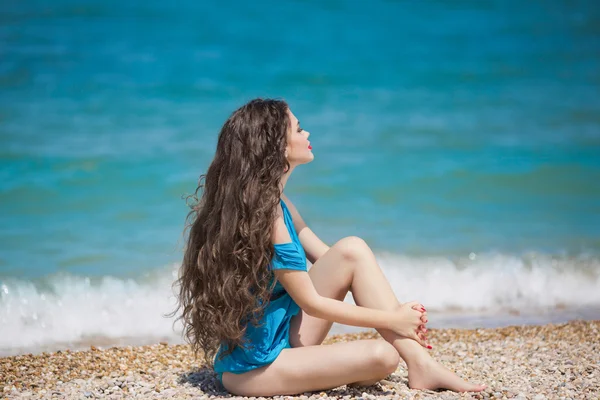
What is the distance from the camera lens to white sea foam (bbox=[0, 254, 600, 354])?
6.02 m

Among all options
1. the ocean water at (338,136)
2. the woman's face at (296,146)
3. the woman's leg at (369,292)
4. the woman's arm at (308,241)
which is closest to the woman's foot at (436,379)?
the woman's leg at (369,292)

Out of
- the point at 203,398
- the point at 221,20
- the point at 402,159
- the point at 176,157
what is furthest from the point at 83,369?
the point at 221,20

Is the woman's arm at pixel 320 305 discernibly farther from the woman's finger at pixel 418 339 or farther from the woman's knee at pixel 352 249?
the woman's knee at pixel 352 249

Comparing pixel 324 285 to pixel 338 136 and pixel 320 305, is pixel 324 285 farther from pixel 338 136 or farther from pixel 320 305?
pixel 338 136

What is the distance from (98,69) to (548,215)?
7194mm

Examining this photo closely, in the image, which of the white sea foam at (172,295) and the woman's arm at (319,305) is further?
the white sea foam at (172,295)

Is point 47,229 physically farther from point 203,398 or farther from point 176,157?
point 203,398

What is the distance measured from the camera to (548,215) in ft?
30.6

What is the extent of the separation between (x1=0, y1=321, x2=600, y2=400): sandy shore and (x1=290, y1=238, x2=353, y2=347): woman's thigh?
0.29 meters

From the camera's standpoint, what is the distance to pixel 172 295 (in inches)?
266

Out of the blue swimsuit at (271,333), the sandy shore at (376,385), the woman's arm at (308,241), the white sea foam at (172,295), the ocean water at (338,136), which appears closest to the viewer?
the blue swimsuit at (271,333)

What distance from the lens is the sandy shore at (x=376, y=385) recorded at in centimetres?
329

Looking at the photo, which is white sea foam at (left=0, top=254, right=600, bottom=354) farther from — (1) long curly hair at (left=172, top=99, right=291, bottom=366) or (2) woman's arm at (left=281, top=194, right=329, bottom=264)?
(1) long curly hair at (left=172, top=99, right=291, bottom=366)

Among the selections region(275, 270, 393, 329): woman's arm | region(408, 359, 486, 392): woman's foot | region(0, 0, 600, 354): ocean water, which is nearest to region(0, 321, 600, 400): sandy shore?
region(408, 359, 486, 392): woman's foot
